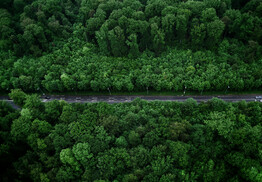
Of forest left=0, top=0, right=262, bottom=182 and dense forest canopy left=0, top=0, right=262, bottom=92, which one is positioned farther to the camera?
dense forest canopy left=0, top=0, right=262, bottom=92

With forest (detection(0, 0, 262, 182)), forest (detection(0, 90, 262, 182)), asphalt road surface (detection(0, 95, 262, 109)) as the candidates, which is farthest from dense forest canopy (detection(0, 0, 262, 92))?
forest (detection(0, 90, 262, 182))

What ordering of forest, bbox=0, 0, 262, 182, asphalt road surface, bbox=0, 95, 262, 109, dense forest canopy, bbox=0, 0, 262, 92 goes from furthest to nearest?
dense forest canopy, bbox=0, 0, 262, 92, asphalt road surface, bbox=0, 95, 262, 109, forest, bbox=0, 0, 262, 182

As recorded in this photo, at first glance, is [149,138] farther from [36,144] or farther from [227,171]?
[36,144]

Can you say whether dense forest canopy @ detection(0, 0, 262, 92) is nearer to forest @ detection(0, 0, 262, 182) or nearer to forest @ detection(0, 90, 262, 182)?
forest @ detection(0, 0, 262, 182)

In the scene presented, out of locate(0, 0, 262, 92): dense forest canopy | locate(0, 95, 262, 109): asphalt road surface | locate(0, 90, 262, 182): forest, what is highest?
locate(0, 0, 262, 92): dense forest canopy

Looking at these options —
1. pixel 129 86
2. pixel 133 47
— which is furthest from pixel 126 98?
pixel 133 47

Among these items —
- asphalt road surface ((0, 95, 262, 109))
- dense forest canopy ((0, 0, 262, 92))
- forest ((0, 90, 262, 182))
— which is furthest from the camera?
dense forest canopy ((0, 0, 262, 92))

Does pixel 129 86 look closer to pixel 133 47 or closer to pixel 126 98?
pixel 126 98
